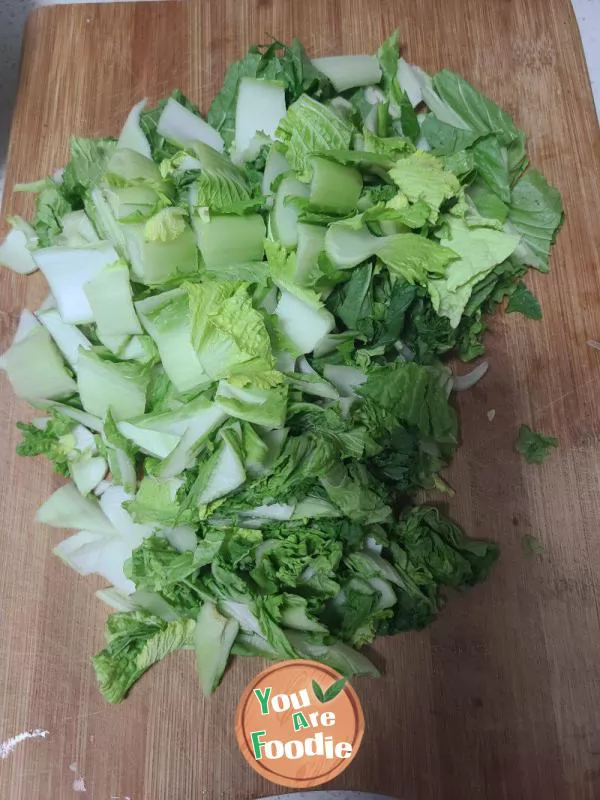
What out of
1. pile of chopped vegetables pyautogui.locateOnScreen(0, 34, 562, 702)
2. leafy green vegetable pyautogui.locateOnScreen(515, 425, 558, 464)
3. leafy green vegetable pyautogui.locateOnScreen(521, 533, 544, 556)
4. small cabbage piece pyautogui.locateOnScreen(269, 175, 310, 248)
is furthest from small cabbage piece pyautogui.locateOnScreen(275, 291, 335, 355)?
leafy green vegetable pyautogui.locateOnScreen(521, 533, 544, 556)

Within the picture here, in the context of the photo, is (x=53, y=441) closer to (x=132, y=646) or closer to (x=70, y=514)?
(x=70, y=514)

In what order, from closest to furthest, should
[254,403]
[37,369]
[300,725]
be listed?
1. [254,403]
2. [300,725]
3. [37,369]

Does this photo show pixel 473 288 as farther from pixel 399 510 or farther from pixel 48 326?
pixel 48 326

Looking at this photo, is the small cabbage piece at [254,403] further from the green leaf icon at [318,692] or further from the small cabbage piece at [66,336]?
the green leaf icon at [318,692]

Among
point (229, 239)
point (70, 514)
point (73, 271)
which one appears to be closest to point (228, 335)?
point (229, 239)

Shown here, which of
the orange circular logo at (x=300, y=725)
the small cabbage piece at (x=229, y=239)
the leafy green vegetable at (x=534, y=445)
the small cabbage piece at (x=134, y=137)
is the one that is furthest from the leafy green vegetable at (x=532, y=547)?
the small cabbage piece at (x=134, y=137)

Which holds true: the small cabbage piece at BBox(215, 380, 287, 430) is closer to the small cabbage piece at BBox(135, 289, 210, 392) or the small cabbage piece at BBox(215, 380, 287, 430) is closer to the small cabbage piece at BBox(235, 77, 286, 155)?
the small cabbage piece at BBox(135, 289, 210, 392)

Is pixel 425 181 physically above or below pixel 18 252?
above

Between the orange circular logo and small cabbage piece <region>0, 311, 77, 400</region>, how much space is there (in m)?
0.74

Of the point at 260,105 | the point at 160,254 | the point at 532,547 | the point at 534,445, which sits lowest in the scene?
the point at 532,547

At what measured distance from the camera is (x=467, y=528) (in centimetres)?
131

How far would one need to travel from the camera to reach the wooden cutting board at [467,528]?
1.22m

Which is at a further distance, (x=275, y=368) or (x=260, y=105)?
(x=260, y=105)

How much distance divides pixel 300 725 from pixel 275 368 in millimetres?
687
